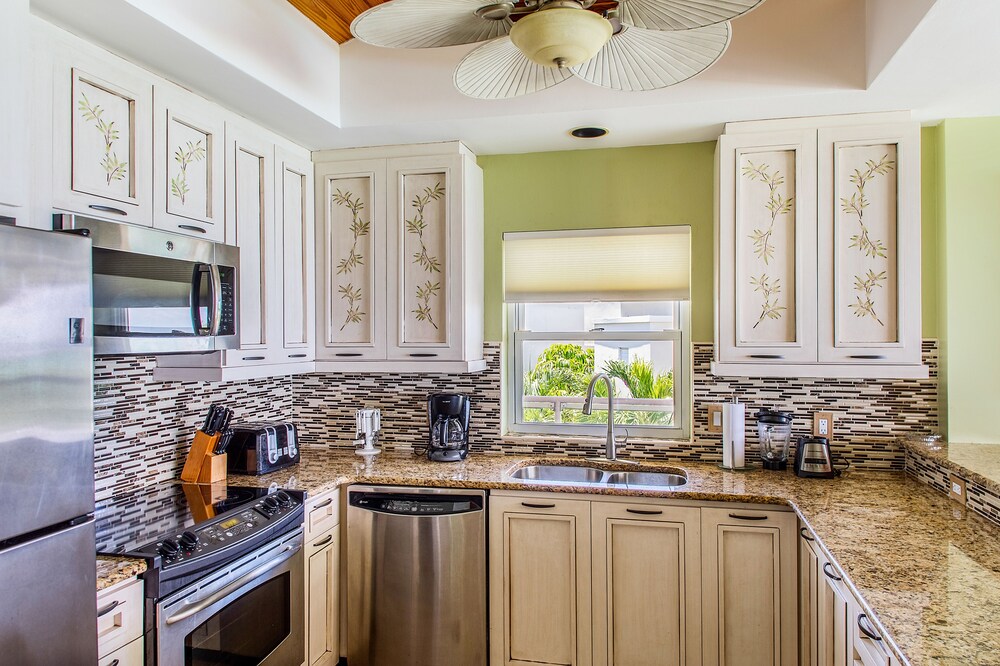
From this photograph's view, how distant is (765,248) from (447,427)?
1.63 metres

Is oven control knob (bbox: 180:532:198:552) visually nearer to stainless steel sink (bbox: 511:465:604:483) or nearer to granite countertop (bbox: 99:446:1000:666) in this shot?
granite countertop (bbox: 99:446:1000:666)

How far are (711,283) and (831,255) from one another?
555 mm

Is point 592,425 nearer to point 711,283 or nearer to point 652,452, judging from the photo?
point 652,452

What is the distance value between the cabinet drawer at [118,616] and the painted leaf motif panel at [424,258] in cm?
164

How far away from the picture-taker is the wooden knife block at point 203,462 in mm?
2711

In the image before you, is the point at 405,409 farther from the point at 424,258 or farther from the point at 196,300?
the point at 196,300

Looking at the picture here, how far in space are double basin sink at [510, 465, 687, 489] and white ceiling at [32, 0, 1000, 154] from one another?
5.07 feet

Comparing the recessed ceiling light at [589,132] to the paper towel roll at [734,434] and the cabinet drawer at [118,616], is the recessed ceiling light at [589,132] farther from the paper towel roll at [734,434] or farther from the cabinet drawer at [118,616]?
the cabinet drawer at [118,616]

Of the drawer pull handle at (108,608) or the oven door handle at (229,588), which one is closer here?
the drawer pull handle at (108,608)

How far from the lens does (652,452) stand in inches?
124

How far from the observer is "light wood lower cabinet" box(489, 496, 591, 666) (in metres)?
2.67

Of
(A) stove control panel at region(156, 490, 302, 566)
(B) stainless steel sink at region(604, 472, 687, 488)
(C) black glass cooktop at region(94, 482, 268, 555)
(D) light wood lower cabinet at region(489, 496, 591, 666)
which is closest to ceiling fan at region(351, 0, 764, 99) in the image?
(A) stove control panel at region(156, 490, 302, 566)

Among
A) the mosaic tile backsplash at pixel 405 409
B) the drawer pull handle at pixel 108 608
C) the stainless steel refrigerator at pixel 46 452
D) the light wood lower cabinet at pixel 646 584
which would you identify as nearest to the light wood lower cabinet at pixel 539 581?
the light wood lower cabinet at pixel 646 584

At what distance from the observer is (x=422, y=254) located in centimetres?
315
